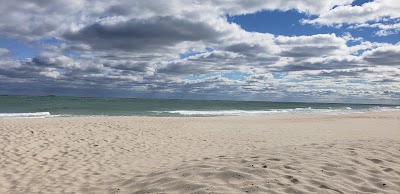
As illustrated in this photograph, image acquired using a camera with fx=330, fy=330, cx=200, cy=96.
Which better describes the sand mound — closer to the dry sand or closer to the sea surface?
the dry sand

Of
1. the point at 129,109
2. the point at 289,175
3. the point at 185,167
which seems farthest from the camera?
the point at 129,109

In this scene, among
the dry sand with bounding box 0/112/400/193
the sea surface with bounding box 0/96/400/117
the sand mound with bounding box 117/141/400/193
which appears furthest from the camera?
the sea surface with bounding box 0/96/400/117

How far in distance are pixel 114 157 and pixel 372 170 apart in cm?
732

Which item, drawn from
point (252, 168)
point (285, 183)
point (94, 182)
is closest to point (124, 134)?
point (94, 182)

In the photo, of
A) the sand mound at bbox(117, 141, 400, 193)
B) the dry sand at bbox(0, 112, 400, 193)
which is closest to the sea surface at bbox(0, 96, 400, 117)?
the dry sand at bbox(0, 112, 400, 193)

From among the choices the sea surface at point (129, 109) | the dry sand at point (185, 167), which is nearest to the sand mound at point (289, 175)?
the dry sand at point (185, 167)

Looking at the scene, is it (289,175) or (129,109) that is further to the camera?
(129,109)

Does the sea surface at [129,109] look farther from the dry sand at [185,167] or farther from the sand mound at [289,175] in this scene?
the sand mound at [289,175]

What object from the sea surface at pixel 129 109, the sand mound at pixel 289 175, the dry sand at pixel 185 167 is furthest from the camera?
the sea surface at pixel 129 109

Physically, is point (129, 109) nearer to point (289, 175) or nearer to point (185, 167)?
point (185, 167)

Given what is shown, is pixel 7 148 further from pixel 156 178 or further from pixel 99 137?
pixel 156 178

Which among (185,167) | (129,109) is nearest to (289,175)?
(185,167)

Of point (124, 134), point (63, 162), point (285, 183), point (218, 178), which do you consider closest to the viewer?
point (285, 183)

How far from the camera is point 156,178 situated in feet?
22.5
